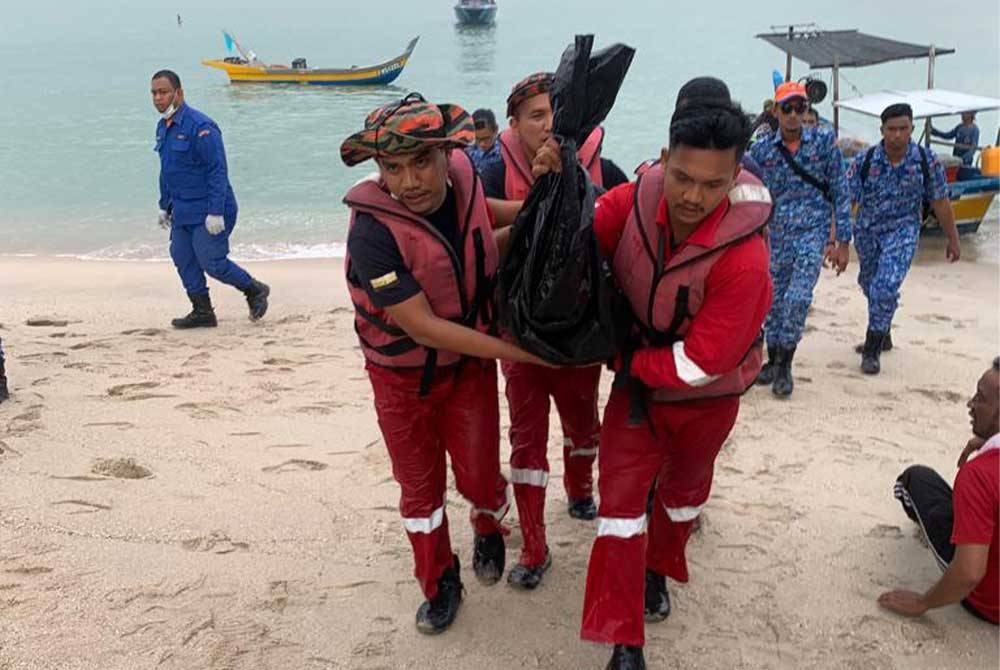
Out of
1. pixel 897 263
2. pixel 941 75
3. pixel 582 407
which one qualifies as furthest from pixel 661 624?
pixel 941 75

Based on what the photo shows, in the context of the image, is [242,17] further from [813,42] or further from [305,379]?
[305,379]

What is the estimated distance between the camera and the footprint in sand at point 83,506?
12.5 ft

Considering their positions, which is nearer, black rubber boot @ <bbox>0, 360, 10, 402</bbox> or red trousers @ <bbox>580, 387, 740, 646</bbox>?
red trousers @ <bbox>580, 387, 740, 646</bbox>

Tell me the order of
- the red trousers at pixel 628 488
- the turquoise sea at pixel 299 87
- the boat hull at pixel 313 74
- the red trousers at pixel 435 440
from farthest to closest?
1. the boat hull at pixel 313 74
2. the turquoise sea at pixel 299 87
3. the red trousers at pixel 435 440
4. the red trousers at pixel 628 488

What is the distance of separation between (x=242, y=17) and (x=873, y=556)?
211ft

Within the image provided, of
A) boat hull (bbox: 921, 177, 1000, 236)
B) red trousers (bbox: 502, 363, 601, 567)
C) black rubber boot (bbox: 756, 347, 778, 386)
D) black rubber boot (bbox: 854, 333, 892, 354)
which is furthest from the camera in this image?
boat hull (bbox: 921, 177, 1000, 236)

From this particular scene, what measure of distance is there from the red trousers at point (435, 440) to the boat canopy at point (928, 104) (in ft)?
29.9

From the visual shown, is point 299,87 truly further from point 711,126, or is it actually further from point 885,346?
point 711,126

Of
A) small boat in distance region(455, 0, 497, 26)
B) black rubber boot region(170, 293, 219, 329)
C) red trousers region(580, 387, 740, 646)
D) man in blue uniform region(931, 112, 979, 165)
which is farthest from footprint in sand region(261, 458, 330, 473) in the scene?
small boat in distance region(455, 0, 497, 26)

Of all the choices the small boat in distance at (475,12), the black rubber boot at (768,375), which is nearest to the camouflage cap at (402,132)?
the black rubber boot at (768,375)

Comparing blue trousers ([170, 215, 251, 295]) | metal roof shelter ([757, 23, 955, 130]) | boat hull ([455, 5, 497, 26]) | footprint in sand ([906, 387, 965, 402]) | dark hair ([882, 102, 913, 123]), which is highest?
boat hull ([455, 5, 497, 26])

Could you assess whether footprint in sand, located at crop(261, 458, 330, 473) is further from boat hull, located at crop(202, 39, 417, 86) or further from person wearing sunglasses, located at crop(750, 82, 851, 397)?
boat hull, located at crop(202, 39, 417, 86)

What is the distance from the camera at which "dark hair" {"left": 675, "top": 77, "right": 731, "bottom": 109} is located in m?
2.36

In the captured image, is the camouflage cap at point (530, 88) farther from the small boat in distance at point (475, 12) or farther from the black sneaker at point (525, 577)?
the small boat in distance at point (475, 12)
